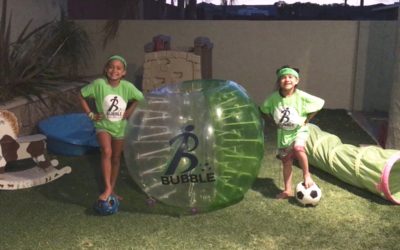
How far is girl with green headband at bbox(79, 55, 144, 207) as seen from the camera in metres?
3.61

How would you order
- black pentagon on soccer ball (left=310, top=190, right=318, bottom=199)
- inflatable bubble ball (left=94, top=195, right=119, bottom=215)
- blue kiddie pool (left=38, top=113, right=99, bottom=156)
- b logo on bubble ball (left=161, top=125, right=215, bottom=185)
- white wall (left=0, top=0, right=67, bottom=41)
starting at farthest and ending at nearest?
white wall (left=0, top=0, right=67, bottom=41) → blue kiddie pool (left=38, top=113, right=99, bottom=156) → black pentagon on soccer ball (left=310, top=190, right=318, bottom=199) → inflatable bubble ball (left=94, top=195, right=119, bottom=215) → b logo on bubble ball (left=161, top=125, right=215, bottom=185)

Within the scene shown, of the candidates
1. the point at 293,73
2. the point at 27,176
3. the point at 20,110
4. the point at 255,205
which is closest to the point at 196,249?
the point at 255,205

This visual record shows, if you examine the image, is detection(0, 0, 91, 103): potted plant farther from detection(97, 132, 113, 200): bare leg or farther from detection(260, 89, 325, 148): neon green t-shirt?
detection(260, 89, 325, 148): neon green t-shirt

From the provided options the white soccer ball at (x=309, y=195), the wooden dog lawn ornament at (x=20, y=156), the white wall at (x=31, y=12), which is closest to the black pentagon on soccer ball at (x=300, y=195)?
the white soccer ball at (x=309, y=195)

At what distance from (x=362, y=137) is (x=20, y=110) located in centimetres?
411

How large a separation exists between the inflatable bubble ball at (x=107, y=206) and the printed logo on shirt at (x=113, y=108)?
620mm

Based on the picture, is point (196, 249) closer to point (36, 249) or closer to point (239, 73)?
point (36, 249)

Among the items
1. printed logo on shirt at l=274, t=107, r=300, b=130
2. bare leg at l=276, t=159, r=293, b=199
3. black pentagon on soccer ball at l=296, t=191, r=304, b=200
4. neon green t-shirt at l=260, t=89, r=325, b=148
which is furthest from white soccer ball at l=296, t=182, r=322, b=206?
printed logo on shirt at l=274, t=107, r=300, b=130

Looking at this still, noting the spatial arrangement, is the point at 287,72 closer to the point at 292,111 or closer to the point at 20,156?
the point at 292,111

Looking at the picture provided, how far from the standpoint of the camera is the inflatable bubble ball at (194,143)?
312cm

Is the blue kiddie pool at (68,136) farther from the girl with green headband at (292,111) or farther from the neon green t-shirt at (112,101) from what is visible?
the girl with green headband at (292,111)

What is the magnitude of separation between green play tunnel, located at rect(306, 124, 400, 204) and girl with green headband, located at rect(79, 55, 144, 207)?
6.04 feet

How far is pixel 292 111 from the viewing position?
3719 mm

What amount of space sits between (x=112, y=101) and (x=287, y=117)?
4.53 ft
